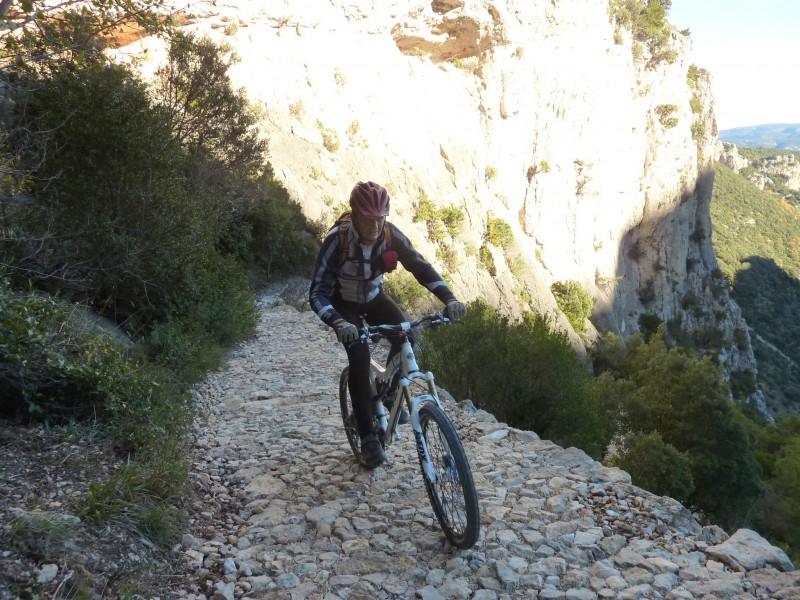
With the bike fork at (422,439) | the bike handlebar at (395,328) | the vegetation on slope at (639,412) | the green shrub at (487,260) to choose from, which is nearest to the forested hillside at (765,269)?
the green shrub at (487,260)

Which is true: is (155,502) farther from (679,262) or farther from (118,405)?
(679,262)

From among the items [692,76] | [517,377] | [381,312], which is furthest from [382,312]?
[692,76]

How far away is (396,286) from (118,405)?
16252 mm

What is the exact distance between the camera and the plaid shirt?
3.69 meters

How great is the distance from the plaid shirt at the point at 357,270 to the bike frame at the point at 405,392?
45cm

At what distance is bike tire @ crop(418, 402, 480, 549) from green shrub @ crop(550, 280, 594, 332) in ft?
106

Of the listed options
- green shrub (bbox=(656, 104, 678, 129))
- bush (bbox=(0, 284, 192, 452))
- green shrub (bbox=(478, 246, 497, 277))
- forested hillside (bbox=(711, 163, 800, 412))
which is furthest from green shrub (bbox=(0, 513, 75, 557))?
forested hillside (bbox=(711, 163, 800, 412))

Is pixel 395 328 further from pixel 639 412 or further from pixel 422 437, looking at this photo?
pixel 639 412

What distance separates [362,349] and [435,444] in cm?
86

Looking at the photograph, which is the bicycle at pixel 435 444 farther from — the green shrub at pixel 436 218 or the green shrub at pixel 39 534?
the green shrub at pixel 436 218

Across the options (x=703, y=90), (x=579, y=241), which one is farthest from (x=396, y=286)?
(x=703, y=90)

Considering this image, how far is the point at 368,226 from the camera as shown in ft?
11.8

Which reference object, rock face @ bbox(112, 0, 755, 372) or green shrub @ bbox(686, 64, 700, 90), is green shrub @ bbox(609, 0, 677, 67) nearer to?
rock face @ bbox(112, 0, 755, 372)

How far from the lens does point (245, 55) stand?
22.4 m
